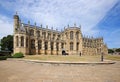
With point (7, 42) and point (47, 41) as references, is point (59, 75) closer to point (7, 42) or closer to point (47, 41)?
point (47, 41)

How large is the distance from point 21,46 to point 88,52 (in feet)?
140

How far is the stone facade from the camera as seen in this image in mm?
46875

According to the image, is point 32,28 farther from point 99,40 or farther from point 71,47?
point 99,40

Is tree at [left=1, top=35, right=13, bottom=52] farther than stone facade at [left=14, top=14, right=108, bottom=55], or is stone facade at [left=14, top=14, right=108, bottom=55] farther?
tree at [left=1, top=35, right=13, bottom=52]

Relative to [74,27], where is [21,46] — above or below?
below

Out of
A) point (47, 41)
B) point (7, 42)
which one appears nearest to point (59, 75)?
point (47, 41)

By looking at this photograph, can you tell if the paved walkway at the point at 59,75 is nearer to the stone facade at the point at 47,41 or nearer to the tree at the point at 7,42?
the stone facade at the point at 47,41

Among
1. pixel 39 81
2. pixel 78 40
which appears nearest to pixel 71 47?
pixel 78 40

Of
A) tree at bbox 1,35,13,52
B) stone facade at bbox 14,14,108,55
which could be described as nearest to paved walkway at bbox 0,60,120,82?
stone facade at bbox 14,14,108,55

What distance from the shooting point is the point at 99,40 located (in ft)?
288

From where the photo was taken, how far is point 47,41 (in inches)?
2298

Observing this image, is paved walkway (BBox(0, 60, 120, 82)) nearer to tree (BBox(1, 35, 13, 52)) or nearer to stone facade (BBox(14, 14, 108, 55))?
stone facade (BBox(14, 14, 108, 55))

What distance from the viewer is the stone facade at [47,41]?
46875mm

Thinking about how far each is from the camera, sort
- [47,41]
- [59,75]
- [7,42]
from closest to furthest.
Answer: [59,75]
[47,41]
[7,42]
